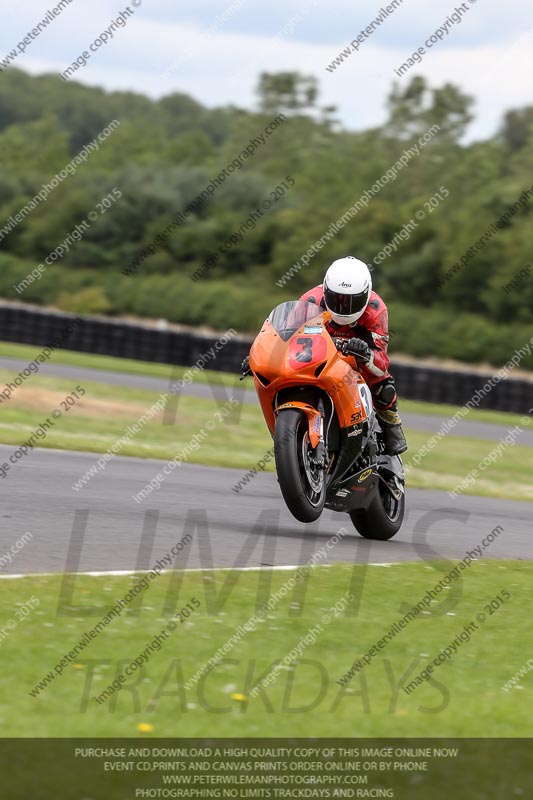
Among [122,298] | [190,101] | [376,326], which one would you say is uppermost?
[190,101]

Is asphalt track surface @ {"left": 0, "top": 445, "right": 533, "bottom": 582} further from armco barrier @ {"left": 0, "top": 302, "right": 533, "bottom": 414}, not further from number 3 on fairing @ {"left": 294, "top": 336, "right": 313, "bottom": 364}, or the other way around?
armco barrier @ {"left": 0, "top": 302, "right": 533, "bottom": 414}

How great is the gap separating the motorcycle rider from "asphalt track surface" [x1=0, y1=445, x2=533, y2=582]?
0.93 metres

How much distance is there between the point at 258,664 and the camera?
5285 millimetres

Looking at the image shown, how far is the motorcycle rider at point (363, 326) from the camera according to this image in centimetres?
853

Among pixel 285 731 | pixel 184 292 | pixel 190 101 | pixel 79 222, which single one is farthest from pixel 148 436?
pixel 190 101

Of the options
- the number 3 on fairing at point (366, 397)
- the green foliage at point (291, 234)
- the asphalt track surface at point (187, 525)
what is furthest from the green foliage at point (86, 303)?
the number 3 on fairing at point (366, 397)

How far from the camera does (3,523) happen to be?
26.0ft

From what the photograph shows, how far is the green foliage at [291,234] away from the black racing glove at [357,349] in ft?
95.0

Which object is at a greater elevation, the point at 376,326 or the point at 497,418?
the point at 376,326

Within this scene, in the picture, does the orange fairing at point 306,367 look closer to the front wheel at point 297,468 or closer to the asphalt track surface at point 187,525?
the front wheel at point 297,468

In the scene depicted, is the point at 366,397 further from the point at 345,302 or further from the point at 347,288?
the point at 347,288

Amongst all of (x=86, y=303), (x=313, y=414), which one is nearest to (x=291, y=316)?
(x=313, y=414)
